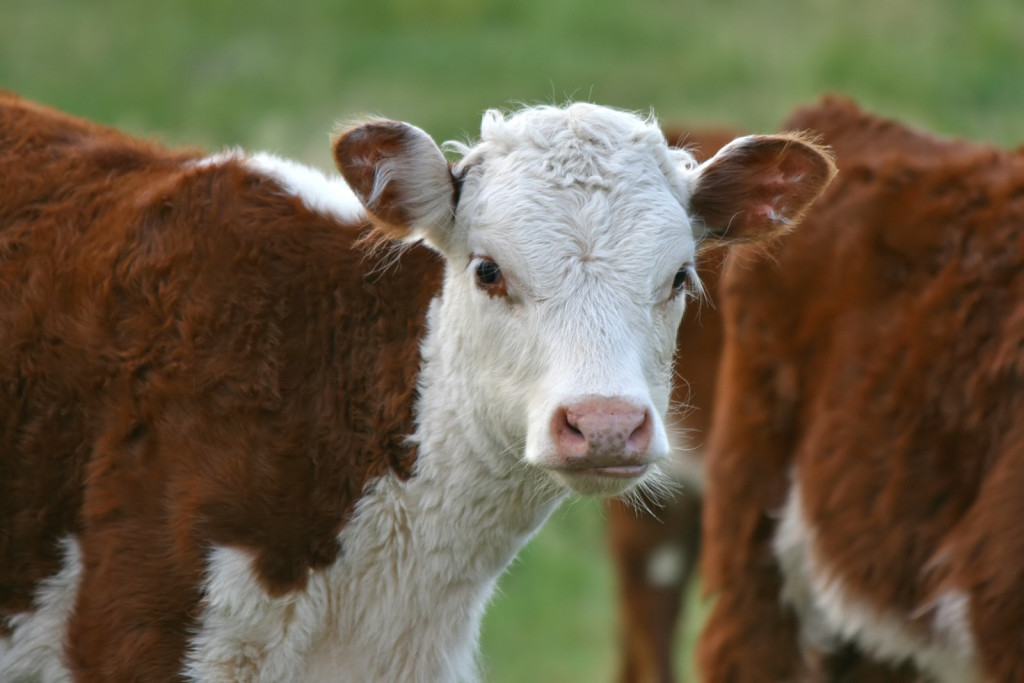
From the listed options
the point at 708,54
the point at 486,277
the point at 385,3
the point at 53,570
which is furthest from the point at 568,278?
the point at 385,3

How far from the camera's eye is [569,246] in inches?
136

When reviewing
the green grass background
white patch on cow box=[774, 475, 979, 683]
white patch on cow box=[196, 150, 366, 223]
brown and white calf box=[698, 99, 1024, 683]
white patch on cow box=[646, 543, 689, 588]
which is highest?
the green grass background

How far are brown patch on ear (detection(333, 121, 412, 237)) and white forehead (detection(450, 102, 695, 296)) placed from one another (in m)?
0.19

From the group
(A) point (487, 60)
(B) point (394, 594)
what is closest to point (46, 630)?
(B) point (394, 594)

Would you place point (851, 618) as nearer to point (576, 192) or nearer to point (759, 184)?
point (759, 184)

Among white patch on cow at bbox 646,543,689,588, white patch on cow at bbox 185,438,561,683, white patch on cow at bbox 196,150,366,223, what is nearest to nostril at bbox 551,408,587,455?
white patch on cow at bbox 185,438,561,683

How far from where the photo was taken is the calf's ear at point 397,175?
3.57 m

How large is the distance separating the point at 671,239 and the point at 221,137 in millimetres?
9972

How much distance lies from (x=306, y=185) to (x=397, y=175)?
1.64 feet

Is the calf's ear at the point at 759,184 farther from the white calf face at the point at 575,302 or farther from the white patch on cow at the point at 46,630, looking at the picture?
the white patch on cow at the point at 46,630

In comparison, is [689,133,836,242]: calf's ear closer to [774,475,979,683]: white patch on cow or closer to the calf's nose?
the calf's nose

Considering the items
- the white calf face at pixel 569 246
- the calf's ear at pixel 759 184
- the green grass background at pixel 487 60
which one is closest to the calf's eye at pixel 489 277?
the white calf face at pixel 569 246

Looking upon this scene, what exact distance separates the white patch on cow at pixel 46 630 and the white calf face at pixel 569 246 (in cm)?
116

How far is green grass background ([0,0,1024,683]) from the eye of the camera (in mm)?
13547
